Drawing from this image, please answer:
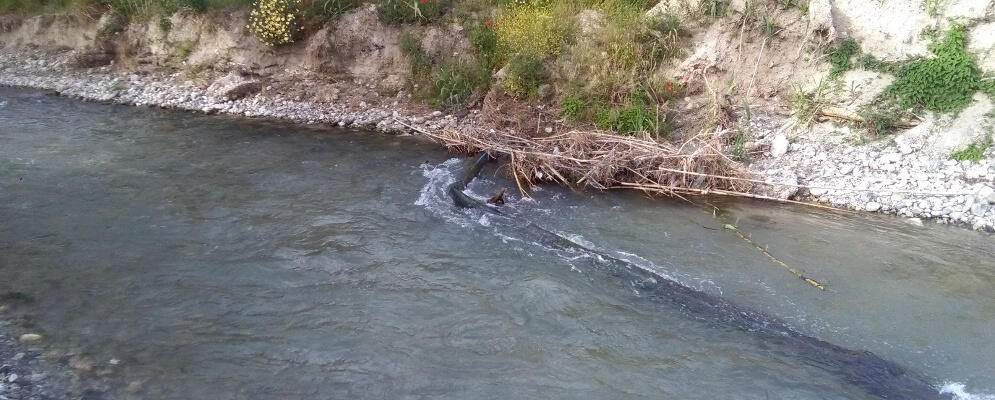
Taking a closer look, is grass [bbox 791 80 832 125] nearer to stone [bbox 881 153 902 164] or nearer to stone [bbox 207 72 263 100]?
stone [bbox 881 153 902 164]

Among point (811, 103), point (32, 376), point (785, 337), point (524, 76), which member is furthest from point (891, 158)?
Answer: point (32, 376)

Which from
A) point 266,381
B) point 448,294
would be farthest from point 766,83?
point 266,381

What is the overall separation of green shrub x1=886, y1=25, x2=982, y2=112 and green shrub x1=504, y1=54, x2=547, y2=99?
6.22 meters

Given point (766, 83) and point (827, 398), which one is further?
point (766, 83)

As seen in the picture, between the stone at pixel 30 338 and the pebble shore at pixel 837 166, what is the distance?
798cm

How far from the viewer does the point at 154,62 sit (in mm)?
16469

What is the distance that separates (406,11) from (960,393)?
1282 centimetres

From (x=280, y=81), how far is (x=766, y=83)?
10.6m

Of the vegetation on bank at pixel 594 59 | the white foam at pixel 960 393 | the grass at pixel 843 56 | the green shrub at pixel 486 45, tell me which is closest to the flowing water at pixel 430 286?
the white foam at pixel 960 393

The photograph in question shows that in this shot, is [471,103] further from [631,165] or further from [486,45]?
[631,165]

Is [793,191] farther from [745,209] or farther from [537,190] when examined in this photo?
[537,190]

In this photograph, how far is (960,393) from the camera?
5.92m

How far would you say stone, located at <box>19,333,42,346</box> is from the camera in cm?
617

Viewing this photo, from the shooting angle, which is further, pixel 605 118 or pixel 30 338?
pixel 605 118
